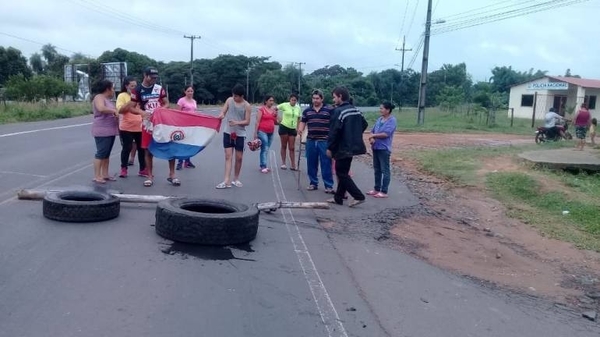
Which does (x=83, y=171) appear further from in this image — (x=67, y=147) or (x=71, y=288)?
(x=71, y=288)

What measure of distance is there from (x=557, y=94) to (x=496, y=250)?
40666mm

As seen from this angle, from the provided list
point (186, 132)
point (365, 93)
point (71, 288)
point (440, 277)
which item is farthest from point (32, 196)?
point (365, 93)

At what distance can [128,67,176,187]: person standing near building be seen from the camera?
909 cm

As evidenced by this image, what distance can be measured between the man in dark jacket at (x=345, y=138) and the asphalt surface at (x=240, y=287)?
3.90 feet

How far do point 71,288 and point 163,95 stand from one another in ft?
17.7

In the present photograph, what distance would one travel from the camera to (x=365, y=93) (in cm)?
6234

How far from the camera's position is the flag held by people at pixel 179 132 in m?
9.11

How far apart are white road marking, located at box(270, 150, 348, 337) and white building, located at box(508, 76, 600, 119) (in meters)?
37.5

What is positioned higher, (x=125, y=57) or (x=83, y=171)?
(x=125, y=57)

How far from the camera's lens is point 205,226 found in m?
5.94

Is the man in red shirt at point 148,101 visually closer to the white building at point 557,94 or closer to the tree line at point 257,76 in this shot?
the white building at point 557,94

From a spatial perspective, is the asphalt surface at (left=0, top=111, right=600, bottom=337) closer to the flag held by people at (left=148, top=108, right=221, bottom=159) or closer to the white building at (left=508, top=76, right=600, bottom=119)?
the flag held by people at (left=148, top=108, right=221, bottom=159)

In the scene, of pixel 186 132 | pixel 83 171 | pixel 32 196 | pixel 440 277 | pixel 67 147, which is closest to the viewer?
pixel 440 277

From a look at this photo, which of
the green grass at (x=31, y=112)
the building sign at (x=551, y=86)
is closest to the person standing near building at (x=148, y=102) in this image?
the green grass at (x=31, y=112)
